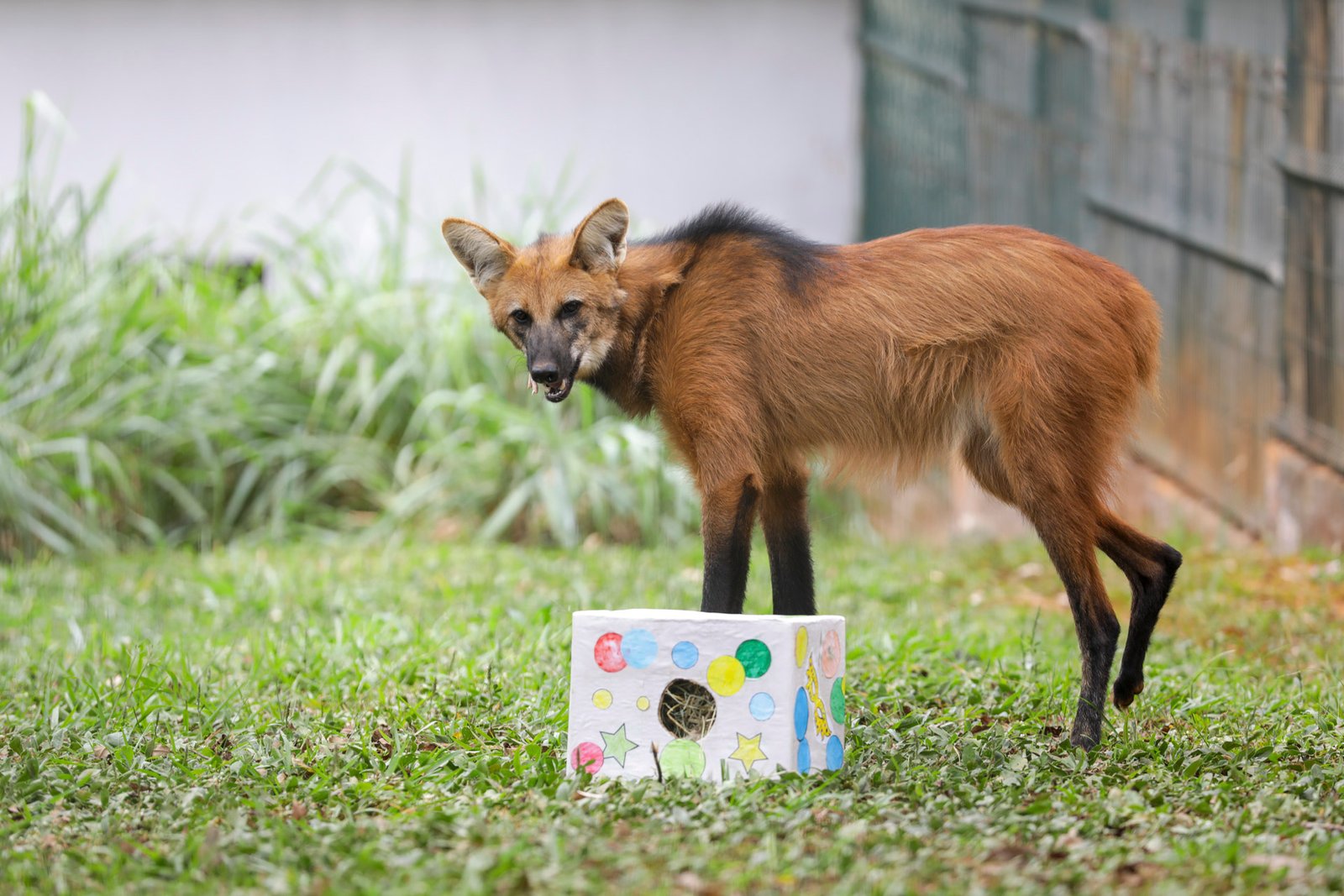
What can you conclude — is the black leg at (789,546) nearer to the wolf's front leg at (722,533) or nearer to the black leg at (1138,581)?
the wolf's front leg at (722,533)

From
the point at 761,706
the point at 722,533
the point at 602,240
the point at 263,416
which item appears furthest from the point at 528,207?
the point at 761,706

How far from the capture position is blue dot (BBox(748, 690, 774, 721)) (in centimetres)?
255

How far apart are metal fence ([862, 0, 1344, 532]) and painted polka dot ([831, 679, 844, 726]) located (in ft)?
9.24

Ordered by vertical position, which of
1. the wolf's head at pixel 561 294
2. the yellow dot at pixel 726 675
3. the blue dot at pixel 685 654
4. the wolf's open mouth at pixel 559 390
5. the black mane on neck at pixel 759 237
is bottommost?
the yellow dot at pixel 726 675

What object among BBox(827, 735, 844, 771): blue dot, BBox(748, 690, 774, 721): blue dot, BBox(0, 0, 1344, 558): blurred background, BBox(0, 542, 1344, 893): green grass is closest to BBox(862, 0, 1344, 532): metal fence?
BBox(0, 0, 1344, 558): blurred background

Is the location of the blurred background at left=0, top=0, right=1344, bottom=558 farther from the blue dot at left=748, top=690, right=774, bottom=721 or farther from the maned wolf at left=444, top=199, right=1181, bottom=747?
the blue dot at left=748, top=690, right=774, bottom=721

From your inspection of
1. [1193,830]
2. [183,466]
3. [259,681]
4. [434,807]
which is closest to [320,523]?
[183,466]

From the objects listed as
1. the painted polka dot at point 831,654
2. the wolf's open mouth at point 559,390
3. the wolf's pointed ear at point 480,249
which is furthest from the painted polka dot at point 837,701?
the wolf's pointed ear at point 480,249

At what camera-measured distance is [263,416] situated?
6.50 m

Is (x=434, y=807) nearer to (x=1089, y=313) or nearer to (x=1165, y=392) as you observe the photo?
(x=1089, y=313)

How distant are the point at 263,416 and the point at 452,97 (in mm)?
3171

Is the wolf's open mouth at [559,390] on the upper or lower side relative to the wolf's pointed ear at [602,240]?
lower

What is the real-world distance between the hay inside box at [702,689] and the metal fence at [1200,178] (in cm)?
303

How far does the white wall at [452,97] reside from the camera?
338 inches
